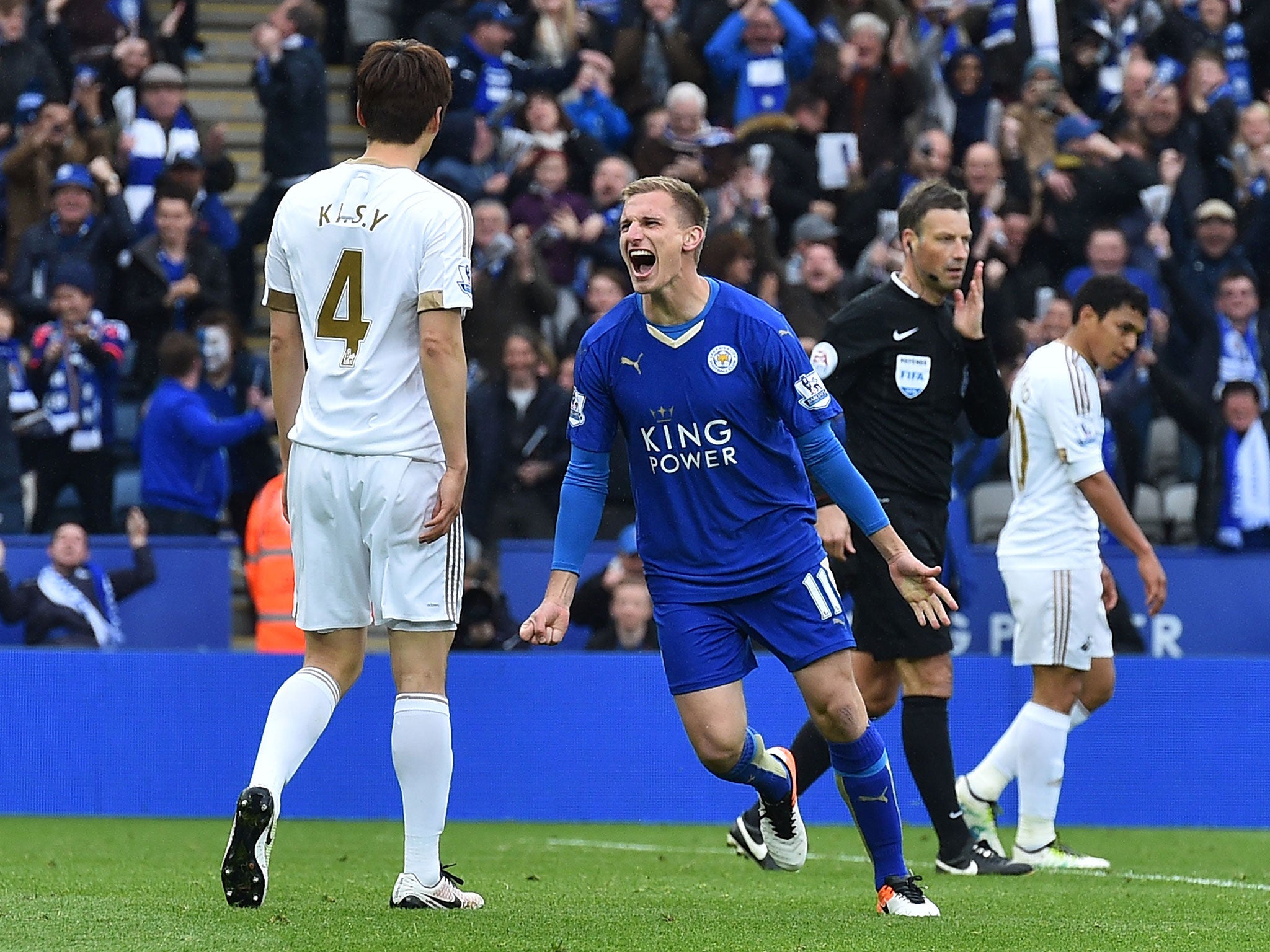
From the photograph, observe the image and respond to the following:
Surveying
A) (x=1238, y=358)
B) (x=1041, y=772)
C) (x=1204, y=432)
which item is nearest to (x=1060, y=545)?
(x=1041, y=772)

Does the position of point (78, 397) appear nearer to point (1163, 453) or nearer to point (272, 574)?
point (272, 574)

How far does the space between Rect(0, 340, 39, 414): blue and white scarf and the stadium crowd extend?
39mm

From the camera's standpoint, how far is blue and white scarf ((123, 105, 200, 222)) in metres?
14.0

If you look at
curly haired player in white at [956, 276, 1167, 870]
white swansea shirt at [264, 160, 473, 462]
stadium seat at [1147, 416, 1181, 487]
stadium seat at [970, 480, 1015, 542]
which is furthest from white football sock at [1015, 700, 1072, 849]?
stadium seat at [1147, 416, 1181, 487]

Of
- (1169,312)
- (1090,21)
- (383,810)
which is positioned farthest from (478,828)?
(1090,21)

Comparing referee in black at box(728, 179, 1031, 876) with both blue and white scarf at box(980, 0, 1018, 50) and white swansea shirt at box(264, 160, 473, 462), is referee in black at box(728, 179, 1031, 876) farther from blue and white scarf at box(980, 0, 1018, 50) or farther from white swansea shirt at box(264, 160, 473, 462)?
blue and white scarf at box(980, 0, 1018, 50)

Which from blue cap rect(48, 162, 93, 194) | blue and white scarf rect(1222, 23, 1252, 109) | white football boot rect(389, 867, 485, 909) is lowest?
white football boot rect(389, 867, 485, 909)

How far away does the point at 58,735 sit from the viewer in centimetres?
1075

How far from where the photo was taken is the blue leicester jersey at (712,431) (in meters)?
5.68

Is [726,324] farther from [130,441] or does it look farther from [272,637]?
[130,441]

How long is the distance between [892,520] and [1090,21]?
1003 cm

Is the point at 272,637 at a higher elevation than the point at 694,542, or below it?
below

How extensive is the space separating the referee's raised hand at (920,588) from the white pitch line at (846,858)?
2.33 m

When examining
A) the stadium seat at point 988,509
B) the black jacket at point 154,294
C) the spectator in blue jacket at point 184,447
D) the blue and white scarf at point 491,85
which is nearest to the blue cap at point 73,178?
the black jacket at point 154,294
